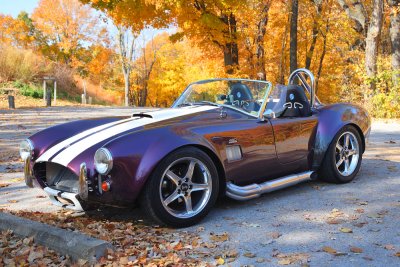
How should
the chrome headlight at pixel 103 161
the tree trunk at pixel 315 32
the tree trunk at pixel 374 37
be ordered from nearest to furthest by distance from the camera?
the chrome headlight at pixel 103 161 < the tree trunk at pixel 374 37 < the tree trunk at pixel 315 32

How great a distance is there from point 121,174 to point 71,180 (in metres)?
0.57

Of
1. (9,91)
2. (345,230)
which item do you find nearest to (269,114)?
(345,230)

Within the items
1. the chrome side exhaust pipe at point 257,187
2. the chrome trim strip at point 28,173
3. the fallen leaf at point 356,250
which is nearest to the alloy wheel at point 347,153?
the chrome side exhaust pipe at point 257,187

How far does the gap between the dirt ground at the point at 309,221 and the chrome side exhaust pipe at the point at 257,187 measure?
16cm

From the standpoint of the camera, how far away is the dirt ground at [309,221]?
10.5 ft

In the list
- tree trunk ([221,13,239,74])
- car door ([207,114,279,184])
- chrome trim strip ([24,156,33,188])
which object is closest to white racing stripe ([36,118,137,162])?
chrome trim strip ([24,156,33,188])

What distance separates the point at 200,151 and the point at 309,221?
1163 millimetres

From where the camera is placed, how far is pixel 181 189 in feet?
13.0

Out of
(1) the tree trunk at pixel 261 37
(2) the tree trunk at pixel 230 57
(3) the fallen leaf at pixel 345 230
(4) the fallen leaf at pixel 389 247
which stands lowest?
(4) the fallen leaf at pixel 389 247

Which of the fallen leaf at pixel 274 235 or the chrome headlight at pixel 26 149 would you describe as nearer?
the fallen leaf at pixel 274 235

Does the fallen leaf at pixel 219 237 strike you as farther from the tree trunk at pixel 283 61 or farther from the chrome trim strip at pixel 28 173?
the tree trunk at pixel 283 61

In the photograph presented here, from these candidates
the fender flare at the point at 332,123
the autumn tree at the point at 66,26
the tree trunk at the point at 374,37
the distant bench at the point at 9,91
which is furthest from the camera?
the autumn tree at the point at 66,26

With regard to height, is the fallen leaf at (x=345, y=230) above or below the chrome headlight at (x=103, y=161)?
below

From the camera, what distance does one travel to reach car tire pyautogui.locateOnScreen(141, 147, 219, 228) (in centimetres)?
371
